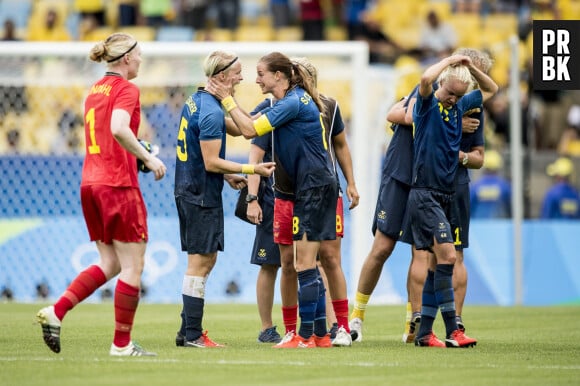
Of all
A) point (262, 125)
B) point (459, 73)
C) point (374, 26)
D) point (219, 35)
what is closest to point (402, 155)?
point (459, 73)

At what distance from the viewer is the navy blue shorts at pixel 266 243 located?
11.2 meters

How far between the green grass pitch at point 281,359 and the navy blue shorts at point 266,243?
743mm

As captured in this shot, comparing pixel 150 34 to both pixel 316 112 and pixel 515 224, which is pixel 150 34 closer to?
pixel 515 224

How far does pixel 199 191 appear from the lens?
33.4ft

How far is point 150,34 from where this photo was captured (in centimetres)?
2503

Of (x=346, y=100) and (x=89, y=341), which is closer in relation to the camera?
(x=89, y=341)

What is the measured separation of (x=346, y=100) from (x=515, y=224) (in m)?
3.37

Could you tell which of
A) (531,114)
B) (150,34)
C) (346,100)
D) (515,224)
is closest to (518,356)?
(515,224)

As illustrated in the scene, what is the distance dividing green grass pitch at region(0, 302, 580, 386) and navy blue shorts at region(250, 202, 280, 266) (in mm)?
743

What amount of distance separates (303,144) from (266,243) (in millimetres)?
1522

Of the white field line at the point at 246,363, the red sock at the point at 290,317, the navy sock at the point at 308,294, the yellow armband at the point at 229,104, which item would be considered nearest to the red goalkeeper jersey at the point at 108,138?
the yellow armband at the point at 229,104

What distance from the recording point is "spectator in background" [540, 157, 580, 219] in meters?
20.2

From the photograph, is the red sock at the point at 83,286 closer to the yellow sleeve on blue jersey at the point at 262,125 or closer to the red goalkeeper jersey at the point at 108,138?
the red goalkeeper jersey at the point at 108,138

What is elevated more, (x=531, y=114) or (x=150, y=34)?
(x=150, y=34)
